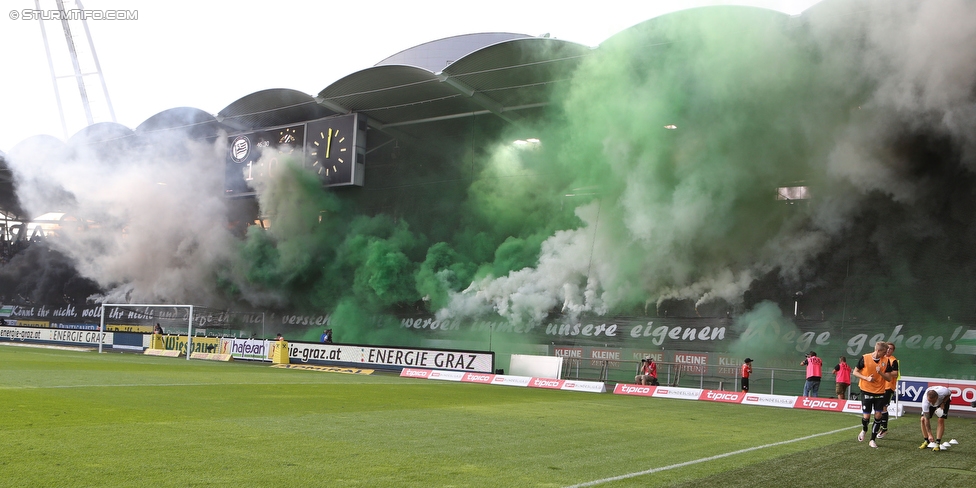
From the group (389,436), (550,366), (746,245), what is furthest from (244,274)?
(389,436)

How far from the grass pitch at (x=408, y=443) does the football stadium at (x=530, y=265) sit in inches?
3.4

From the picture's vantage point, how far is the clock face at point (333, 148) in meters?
38.1

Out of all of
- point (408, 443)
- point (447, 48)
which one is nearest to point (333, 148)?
point (447, 48)

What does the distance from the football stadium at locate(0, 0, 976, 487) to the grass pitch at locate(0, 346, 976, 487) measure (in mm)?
85

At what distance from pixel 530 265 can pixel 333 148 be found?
42.1 feet

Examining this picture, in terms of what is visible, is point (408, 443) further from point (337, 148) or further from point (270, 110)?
point (270, 110)

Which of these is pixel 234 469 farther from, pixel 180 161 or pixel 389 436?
pixel 180 161

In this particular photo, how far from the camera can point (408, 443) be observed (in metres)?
9.02

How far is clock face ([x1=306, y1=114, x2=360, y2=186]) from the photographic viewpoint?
3812 cm

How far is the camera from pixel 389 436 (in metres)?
9.59

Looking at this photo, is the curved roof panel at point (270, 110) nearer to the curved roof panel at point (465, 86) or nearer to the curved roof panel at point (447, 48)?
the curved roof panel at point (465, 86)

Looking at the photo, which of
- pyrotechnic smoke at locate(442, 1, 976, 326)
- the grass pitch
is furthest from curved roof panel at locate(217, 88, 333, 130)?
the grass pitch

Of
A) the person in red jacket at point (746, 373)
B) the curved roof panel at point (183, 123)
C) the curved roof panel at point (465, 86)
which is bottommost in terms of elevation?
the person in red jacket at point (746, 373)

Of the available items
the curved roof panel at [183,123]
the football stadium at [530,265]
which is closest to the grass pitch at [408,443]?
the football stadium at [530,265]
